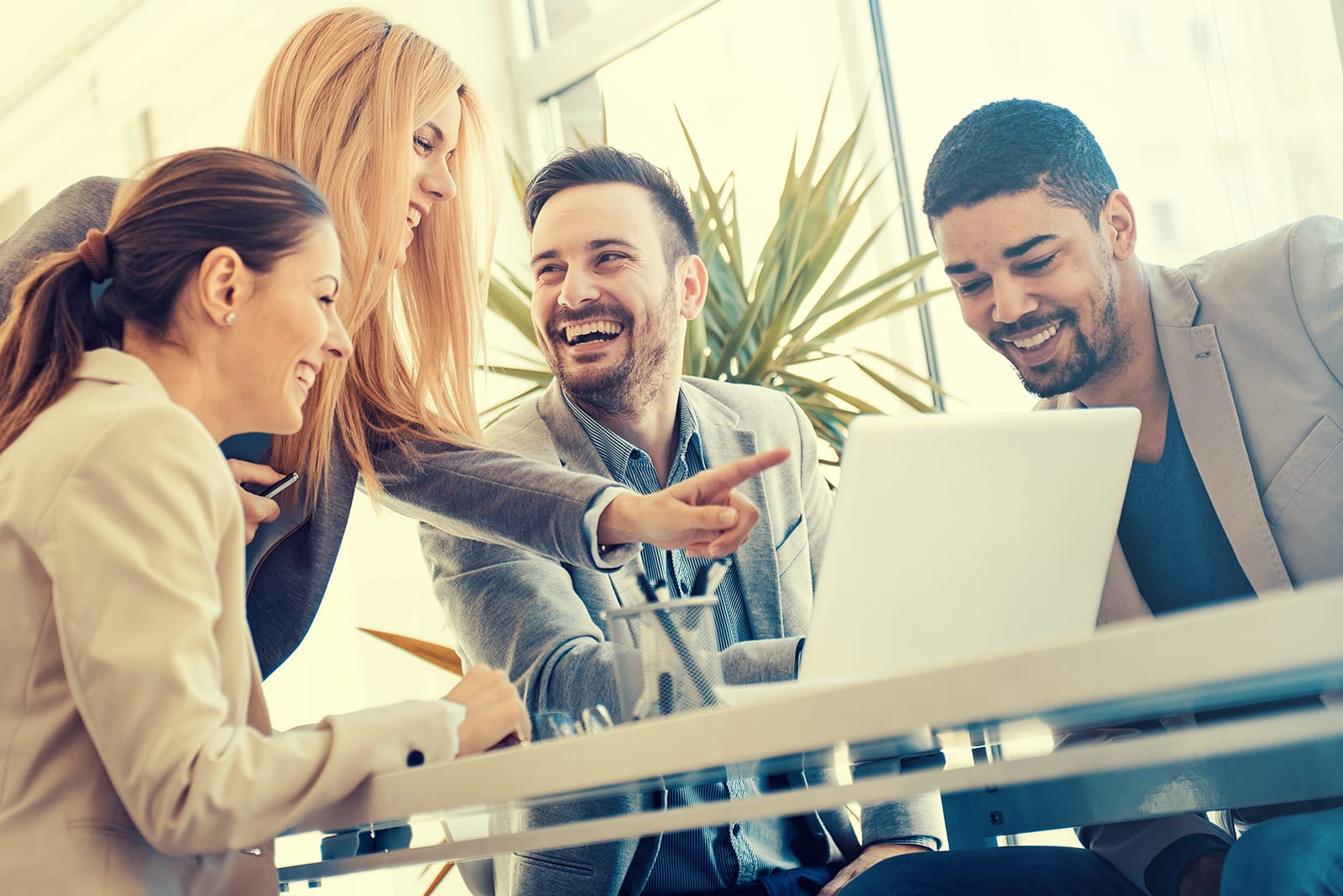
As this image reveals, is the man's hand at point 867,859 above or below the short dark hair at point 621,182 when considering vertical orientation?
below

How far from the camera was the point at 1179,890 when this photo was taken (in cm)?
137

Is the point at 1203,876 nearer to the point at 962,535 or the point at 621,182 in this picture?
the point at 962,535

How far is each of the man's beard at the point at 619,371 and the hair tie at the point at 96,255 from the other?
1033mm

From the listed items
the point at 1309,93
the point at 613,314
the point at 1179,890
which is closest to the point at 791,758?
the point at 1179,890

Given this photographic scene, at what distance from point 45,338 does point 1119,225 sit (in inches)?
65.8

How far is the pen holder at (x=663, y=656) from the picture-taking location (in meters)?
1.02

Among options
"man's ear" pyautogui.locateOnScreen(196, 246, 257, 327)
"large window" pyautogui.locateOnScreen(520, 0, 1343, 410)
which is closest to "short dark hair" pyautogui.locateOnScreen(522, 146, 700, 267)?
"large window" pyautogui.locateOnScreen(520, 0, 1343, 410)

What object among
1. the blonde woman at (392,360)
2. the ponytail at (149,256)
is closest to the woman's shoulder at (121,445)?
the ponytail at (149,256)

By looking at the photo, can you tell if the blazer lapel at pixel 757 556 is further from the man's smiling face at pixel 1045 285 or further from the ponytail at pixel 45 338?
the ponytail at pixel 45 338

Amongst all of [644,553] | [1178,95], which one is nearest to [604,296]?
[644,553]

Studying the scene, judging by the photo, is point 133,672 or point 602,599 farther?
point 602,599

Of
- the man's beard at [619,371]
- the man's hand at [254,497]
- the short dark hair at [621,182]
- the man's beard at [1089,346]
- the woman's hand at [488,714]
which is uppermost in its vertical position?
the short dark hair at [621,182]

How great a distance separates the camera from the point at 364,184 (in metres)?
1.69

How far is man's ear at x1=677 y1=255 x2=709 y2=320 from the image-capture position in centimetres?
242
